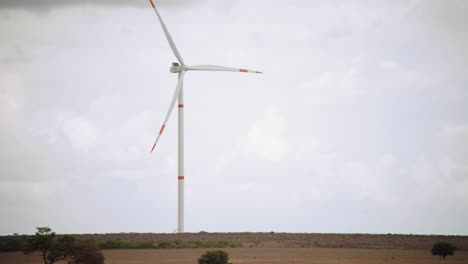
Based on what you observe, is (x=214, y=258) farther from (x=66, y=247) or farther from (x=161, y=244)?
(x=161, y=244)

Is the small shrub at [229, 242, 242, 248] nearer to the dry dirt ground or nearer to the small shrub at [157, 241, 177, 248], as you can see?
the dry dirt ground

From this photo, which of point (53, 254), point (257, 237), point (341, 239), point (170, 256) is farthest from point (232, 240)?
point (53, 254)

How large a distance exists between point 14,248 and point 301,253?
47.3m

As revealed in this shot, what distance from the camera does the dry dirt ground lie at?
96500 millimetres

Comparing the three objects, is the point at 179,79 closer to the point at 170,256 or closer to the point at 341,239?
the point at 170,256

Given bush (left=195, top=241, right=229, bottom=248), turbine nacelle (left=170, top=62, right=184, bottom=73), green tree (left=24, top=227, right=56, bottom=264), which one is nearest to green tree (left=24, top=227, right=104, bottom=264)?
green tree (left=24, top=227, right=56, bottom=264)

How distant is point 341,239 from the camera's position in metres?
140

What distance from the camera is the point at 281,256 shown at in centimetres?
10481

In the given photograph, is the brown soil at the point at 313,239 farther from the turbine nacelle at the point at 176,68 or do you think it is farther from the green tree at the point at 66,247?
the green tree at the point at 66,247

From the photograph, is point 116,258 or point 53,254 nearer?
point 53,254

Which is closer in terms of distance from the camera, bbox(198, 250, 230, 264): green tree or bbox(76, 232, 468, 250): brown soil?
bbox(198, 250, 230, 264): green tree

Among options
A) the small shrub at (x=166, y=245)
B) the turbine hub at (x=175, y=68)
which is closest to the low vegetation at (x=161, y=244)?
the small shrub at (x=166, y=245)

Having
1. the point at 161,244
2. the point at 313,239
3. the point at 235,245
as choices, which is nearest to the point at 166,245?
the point at 161,244

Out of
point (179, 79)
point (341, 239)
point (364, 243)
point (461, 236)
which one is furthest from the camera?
point (461, 236)
